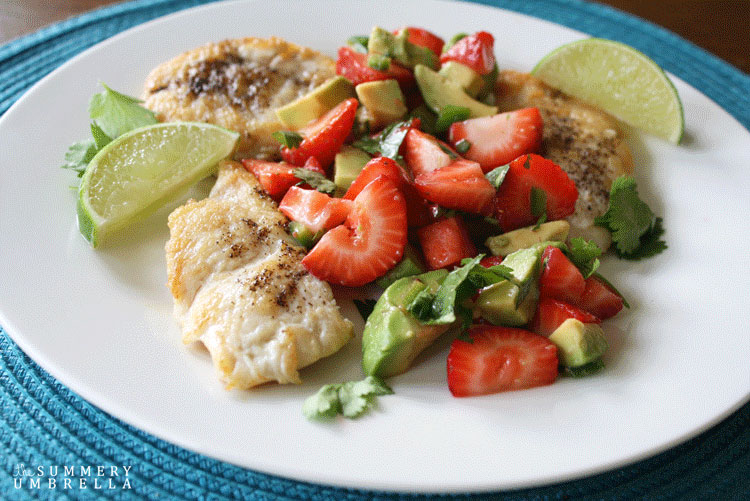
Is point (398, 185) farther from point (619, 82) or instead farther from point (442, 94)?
point (619, 82)

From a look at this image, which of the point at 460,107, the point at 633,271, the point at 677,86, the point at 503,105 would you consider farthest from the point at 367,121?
the point at 677,86

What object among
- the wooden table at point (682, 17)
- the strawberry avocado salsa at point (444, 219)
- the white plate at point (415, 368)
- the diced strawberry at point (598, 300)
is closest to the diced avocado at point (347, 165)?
the strawberry avocado salsa at point (444, 219)

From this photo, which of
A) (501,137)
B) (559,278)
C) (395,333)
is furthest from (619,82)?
(395,333)

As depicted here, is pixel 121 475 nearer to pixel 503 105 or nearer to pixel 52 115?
pixel 52 115

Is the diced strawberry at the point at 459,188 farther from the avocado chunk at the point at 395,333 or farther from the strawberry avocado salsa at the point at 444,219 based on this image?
the avocado chunk at the point at 395,333

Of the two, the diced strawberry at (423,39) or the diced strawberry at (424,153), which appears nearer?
the diced strawberry at (424,153)
